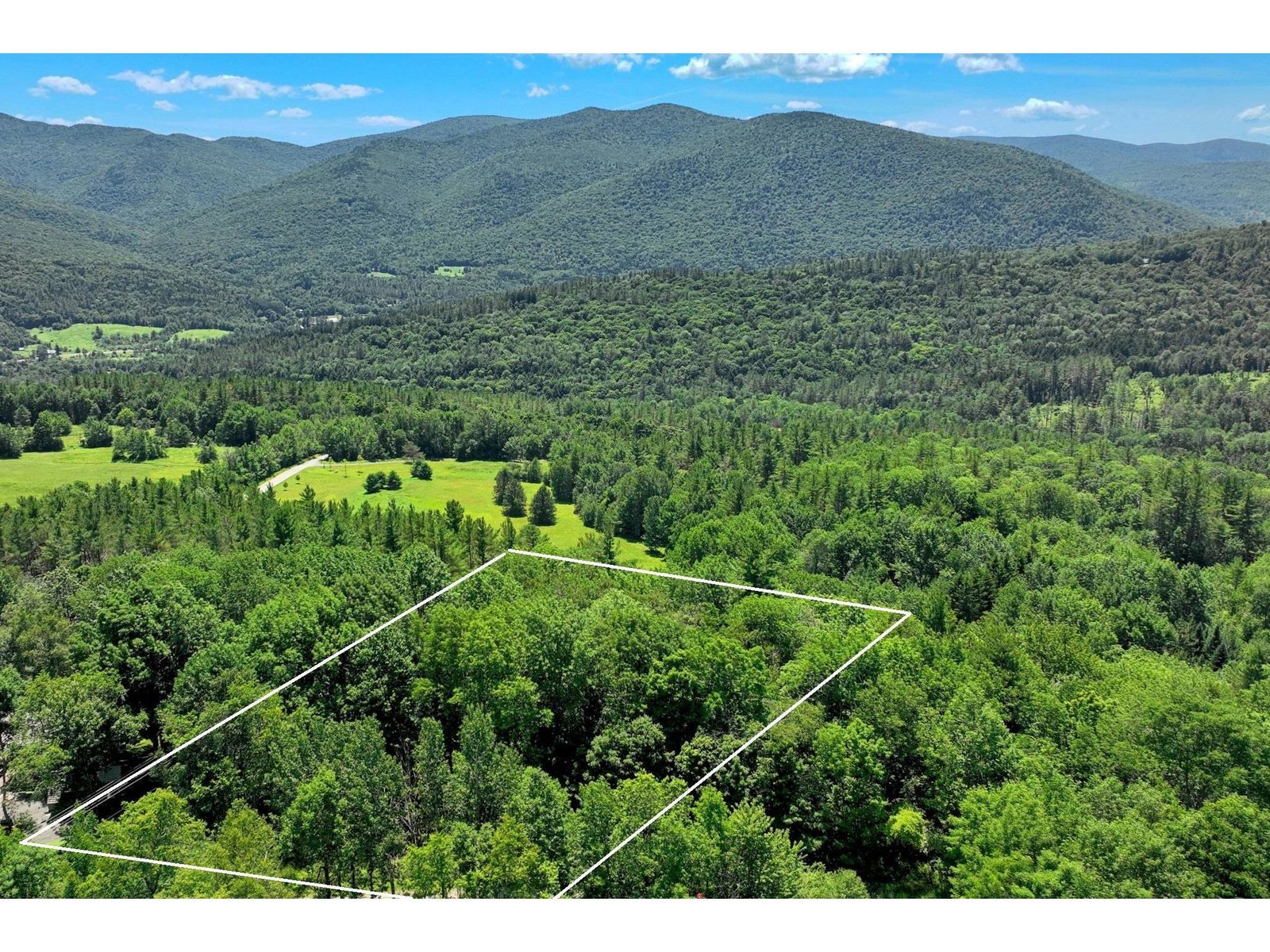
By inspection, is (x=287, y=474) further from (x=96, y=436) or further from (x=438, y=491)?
(x=96, y=436)

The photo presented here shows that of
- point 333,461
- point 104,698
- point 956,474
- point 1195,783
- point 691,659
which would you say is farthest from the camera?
point 333,461

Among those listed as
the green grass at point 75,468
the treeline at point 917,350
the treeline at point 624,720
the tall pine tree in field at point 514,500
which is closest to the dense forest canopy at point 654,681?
the treeline at point 624,720

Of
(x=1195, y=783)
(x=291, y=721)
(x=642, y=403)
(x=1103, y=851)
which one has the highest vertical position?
(x=291, y=721)

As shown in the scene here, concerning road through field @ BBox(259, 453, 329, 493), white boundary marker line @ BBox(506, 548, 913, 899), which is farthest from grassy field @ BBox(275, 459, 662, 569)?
white boundary marker line @ BBox(506, 548, 913, 899)

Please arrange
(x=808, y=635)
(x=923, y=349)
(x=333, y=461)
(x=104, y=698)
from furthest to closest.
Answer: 1. (x=923, y=349)
2. (x=333, y=461)
3. (x=104, y=698)
4. (x=808, y=635)

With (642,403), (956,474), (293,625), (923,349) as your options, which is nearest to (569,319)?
(642,403)

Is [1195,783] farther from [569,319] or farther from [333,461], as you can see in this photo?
[569,319]

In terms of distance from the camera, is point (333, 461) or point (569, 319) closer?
point (333, 461)

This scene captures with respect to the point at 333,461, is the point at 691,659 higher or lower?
higher
